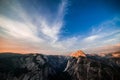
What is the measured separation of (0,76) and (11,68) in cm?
2162

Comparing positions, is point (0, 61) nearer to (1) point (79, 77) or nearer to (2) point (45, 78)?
(2) point (45, 78)

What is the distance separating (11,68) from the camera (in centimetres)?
19225

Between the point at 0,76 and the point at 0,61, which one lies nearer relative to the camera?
the point at 0,76

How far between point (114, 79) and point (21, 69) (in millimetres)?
138618

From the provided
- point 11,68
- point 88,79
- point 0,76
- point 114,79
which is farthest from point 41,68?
point 114,79

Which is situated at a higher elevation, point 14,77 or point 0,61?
point 0,61

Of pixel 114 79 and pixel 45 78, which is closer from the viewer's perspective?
pixel 45 78

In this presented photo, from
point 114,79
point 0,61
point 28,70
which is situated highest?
point 0,61

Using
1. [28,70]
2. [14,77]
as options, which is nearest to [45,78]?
[28,70]

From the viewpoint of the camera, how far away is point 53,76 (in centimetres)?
19888

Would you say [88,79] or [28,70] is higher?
[28,70]

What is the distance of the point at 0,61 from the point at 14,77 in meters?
30.9

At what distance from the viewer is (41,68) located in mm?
195500

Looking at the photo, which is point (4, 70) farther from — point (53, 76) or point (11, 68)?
point (53, 76)
